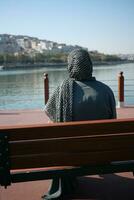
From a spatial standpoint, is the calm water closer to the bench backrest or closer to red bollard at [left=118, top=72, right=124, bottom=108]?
red bollard at [left=118, top=72, right=124, bottom=108]

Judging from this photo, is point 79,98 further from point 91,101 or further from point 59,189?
point 59,189

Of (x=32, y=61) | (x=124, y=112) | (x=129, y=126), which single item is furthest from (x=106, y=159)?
(x=32, y=61)

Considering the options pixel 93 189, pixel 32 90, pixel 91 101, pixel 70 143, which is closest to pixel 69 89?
pixel 91 101

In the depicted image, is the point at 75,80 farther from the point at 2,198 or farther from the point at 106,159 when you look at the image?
the point at 2,198

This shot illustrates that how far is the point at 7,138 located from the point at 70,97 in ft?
3.12

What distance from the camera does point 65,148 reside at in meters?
3.50

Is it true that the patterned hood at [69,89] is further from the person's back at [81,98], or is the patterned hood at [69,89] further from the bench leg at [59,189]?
the bench leg at [59,189]

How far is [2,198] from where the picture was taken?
4520 millimetres

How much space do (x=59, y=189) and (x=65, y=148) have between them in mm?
1008

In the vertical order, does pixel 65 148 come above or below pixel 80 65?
below

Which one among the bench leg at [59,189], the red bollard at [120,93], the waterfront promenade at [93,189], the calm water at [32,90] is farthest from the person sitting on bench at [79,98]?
the calm water at [32,90]

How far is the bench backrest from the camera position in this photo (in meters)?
3.41

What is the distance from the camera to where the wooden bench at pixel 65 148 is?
3.42 meters

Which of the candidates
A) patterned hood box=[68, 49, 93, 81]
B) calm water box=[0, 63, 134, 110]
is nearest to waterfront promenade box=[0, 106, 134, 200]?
patterned hood box=[68, 49, 93, 81]
